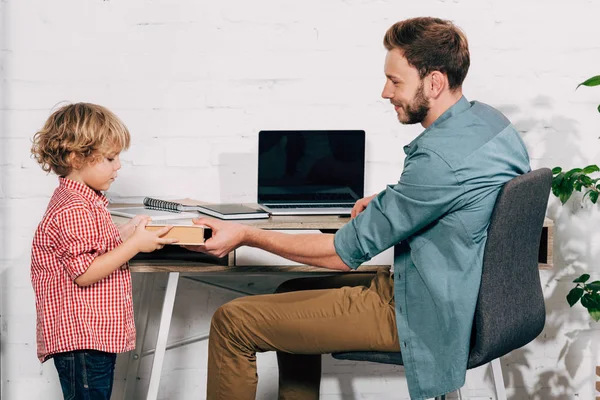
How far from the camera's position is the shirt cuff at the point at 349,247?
182 cm

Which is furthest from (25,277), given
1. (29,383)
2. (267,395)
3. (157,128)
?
(267,395)

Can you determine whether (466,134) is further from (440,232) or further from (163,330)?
(163,330)

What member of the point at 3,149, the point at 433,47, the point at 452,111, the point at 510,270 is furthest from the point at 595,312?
the point at 3,149

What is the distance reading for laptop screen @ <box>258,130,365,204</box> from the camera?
2402mm

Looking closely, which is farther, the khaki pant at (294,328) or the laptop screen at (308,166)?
the laptop screen at (308,166)

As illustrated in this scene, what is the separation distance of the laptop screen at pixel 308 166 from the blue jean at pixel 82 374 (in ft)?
2.35

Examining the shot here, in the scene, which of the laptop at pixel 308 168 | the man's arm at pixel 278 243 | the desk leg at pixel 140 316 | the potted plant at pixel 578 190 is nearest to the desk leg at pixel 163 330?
the man's arm at pixel 278 243

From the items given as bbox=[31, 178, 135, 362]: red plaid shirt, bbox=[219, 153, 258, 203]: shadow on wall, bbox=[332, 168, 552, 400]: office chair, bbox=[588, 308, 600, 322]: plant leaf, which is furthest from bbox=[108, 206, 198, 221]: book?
bbox=[588, 308, 600, 322]: plant leaf

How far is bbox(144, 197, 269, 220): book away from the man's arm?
231 millimetres

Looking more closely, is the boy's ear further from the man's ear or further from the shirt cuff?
the man's ear

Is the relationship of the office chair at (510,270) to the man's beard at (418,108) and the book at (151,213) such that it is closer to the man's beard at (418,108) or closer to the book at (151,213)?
the man's beard at (418,108)

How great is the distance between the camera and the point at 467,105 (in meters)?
A: 1.86

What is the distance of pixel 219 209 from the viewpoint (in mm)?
2236

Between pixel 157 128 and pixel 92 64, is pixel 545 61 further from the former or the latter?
pixel 92 64
